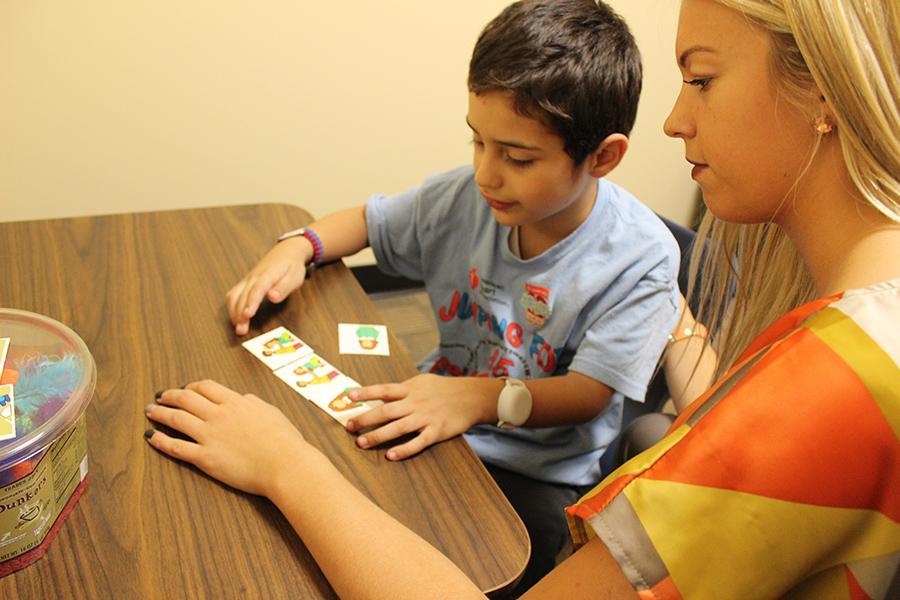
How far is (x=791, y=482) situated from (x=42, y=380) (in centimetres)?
68

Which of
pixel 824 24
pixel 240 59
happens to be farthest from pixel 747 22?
pixel 240 59

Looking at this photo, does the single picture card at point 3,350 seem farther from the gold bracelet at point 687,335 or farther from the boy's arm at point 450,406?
the gold bracelet at point 687,335

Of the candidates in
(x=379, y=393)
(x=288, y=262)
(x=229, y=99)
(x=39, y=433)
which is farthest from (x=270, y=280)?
(x=229, y=99)

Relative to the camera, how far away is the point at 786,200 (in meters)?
0.75

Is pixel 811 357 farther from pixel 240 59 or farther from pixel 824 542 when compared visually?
pixel 240 59

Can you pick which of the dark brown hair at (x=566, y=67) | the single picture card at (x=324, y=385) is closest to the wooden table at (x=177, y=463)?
the single picture card at (x=324, y=385)

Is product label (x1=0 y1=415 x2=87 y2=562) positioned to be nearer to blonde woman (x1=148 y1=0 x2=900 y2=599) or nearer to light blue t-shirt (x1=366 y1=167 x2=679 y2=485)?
blonde woman (x1=148 y1=0 x2=900 y2=599)

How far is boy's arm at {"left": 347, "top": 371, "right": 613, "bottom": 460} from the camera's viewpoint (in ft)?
3.00

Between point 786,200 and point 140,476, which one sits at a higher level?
point 786,200

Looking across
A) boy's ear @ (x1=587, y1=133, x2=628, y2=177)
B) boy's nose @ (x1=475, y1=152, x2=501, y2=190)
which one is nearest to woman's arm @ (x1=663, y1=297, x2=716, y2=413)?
boy's ear @ (x1=587, y1=133, x2=628, y2=177)

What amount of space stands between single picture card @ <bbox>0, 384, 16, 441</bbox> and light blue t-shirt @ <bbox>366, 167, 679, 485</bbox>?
0.74m

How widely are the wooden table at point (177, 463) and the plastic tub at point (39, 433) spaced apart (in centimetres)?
3

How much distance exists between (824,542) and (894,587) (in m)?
0.07

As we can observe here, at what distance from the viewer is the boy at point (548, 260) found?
1.16 metres
